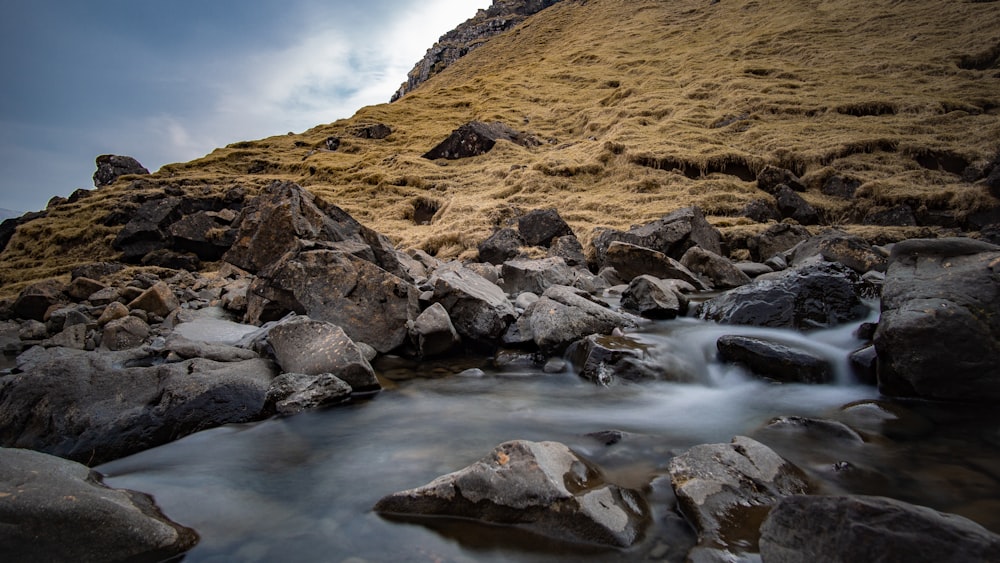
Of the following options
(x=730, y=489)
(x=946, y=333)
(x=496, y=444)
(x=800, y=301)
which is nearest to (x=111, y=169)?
(x=496, y=444)

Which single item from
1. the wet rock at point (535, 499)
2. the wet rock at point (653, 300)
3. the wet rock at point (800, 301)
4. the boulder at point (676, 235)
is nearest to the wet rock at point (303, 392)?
the wet rock at point (535, 499)

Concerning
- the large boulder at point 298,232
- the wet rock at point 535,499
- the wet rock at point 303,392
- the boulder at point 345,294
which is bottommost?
the wet rock at point 535,499

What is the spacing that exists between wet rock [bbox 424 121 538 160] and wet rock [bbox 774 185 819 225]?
1903 centimetres

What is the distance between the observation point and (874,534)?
5.50 feet

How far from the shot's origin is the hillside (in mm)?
18453

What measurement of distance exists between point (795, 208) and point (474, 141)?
21185 millimetres

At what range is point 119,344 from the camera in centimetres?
708

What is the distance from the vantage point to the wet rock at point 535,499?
2.60 meters

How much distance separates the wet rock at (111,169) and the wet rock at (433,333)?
36.2m

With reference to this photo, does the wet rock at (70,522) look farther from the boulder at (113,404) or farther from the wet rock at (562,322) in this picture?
the wet rock at (562,322)

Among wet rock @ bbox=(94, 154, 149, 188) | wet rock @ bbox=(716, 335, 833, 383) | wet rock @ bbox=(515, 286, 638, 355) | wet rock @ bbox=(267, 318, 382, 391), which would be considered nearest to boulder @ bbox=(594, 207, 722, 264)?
wet rock @ bbox=(515, 286, 638, 355)

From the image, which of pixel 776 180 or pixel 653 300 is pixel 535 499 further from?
pixel 776 180

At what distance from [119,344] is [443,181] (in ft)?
75.2

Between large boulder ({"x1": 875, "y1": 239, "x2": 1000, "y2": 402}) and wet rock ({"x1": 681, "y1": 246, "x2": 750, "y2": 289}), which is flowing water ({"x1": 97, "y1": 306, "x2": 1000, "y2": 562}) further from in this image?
wet rock ({"x1": 681, "y1": 246, "x2": 750, "y2": 289})
